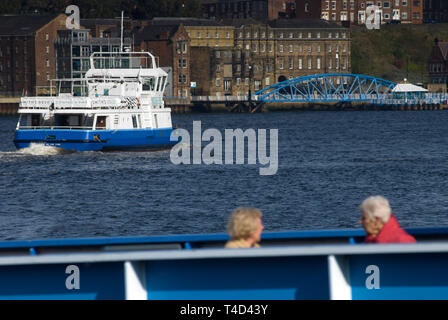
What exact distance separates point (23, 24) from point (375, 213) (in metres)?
121

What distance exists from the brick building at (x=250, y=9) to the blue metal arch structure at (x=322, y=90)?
638 inches

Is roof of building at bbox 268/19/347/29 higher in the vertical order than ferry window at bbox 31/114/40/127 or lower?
higher

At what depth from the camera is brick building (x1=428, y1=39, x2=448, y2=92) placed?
495ft

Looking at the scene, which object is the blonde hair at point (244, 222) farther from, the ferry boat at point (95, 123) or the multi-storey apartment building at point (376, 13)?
the multi-storey apartment building at point (376, 13)

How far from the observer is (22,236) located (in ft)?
68.3

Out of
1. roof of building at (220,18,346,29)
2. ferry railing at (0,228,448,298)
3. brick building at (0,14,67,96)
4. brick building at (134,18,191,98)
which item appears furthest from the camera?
roof of building at (220,18,346,29)

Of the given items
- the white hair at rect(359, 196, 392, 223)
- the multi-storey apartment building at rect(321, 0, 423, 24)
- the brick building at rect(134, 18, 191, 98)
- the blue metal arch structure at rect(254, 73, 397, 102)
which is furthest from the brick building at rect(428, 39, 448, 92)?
the white hair at rect(359, 196, 392, 223)

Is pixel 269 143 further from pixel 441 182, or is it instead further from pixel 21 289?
pixel 21 289

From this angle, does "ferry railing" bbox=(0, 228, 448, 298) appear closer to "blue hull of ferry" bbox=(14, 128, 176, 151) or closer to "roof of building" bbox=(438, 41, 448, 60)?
"blue hull of ferry" bbox=(14, 128, 176, 151)

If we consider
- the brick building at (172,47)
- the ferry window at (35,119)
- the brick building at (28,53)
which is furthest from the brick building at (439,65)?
the ferry window at (35,119)

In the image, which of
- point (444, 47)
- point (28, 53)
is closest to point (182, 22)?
point (28, 53)

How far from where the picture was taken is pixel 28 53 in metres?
122

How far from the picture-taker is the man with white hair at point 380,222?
689 centimetres

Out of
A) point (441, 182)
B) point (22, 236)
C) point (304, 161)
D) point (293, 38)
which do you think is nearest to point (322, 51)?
point (293, 38)
